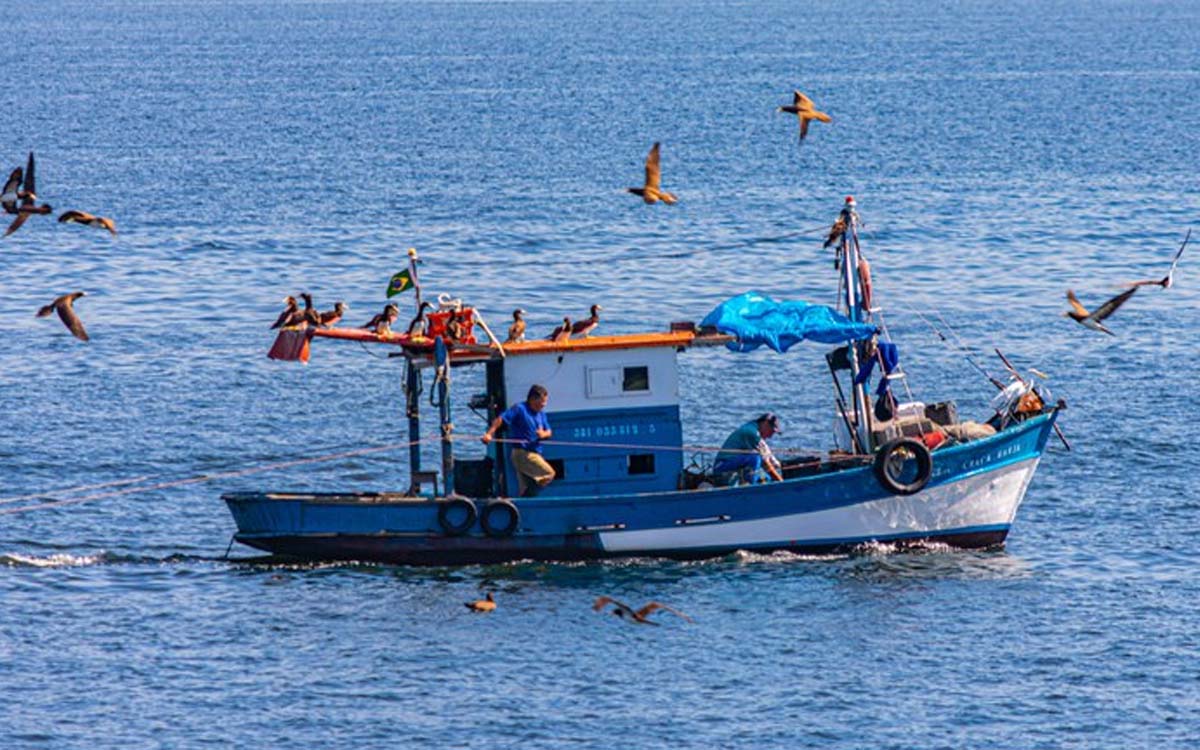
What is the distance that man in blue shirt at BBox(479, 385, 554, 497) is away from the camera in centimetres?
3647

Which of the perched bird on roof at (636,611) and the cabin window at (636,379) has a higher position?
the cabin window at (636,379)

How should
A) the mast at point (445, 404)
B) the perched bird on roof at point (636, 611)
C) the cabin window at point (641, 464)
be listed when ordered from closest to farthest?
the perched bird on roof at point (636, 611), the mast at point (445, 404), the cabin window at point (641, 464)

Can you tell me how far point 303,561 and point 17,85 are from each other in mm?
108563

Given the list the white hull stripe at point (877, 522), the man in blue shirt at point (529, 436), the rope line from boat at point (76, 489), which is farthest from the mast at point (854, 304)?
the rope line from boat at point (76, 489)

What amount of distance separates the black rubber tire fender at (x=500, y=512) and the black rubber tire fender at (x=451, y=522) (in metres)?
0.18

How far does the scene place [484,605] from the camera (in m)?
34.8

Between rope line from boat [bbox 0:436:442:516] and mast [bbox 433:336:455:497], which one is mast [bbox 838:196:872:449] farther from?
rope line from boat [bbox 0:436:442:516]

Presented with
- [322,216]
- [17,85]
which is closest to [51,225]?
[322,216]

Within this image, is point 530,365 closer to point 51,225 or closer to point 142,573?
point 142,573

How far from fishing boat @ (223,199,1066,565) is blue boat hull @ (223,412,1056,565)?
25mm

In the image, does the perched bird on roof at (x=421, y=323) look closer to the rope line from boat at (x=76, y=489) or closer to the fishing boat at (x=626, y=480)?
the fishing boat at (x=626, y=480)

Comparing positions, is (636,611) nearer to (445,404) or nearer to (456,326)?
(445,404)

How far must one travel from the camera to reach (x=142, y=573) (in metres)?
37.7

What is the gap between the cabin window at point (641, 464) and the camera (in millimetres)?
37625
